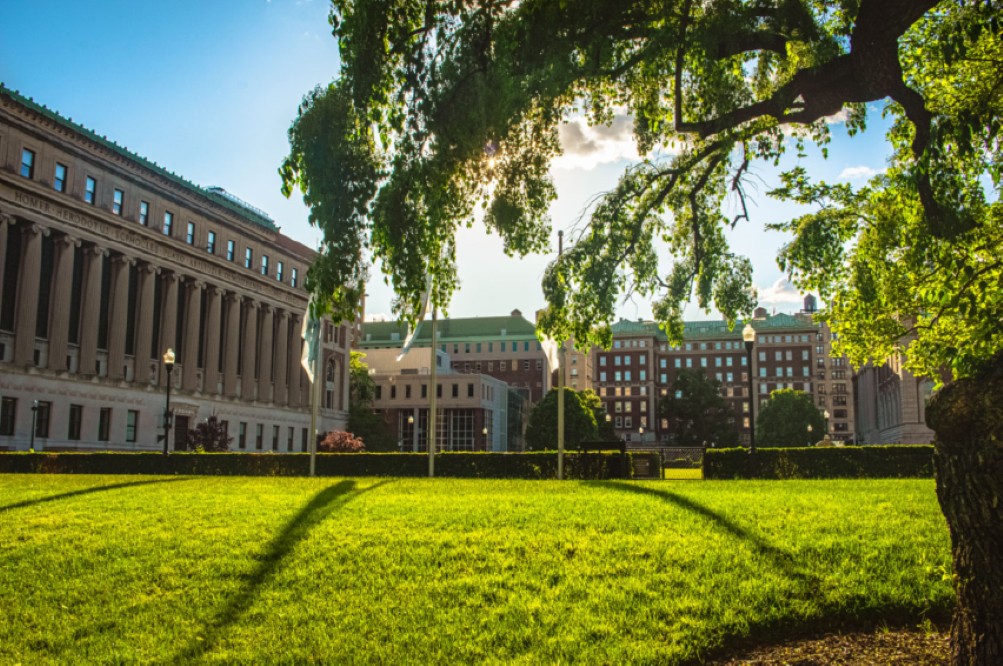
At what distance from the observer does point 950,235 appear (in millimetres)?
8789

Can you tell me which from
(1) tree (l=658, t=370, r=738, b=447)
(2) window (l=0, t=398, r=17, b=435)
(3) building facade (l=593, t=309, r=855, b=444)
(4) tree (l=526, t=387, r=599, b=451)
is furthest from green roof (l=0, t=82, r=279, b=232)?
(3) building facade (l=593, t=309, r=855, b=444)

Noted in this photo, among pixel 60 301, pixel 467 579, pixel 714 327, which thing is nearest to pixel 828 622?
pixel 467 579

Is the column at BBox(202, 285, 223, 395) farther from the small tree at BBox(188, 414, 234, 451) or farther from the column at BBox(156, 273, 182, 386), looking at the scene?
the small tree at BBox(188, 414, 234, 451)

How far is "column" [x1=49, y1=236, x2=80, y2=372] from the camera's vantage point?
2226 inches

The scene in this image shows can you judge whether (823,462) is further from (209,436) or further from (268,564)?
(209,436)

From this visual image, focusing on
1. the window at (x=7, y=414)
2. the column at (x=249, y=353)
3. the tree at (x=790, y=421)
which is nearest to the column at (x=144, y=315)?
the window at (x=7, y=414)

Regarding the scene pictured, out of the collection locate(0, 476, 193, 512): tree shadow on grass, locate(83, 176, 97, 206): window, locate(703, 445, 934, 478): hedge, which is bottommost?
locate(0, 476, 193, 512): tree shadow on grass

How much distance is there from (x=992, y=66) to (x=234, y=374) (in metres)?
74.9

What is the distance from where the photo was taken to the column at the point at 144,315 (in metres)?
64.9

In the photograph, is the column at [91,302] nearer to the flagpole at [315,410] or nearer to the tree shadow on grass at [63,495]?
the flagpole at [315,410]

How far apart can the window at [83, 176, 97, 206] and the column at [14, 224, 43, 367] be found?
5.36m

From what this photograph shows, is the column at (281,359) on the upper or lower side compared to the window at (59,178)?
lower

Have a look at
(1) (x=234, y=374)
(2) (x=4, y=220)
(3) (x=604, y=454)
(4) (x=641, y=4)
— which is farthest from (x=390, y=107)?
(1) (x=234, y=374)

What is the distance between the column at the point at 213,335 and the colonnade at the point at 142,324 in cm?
9
